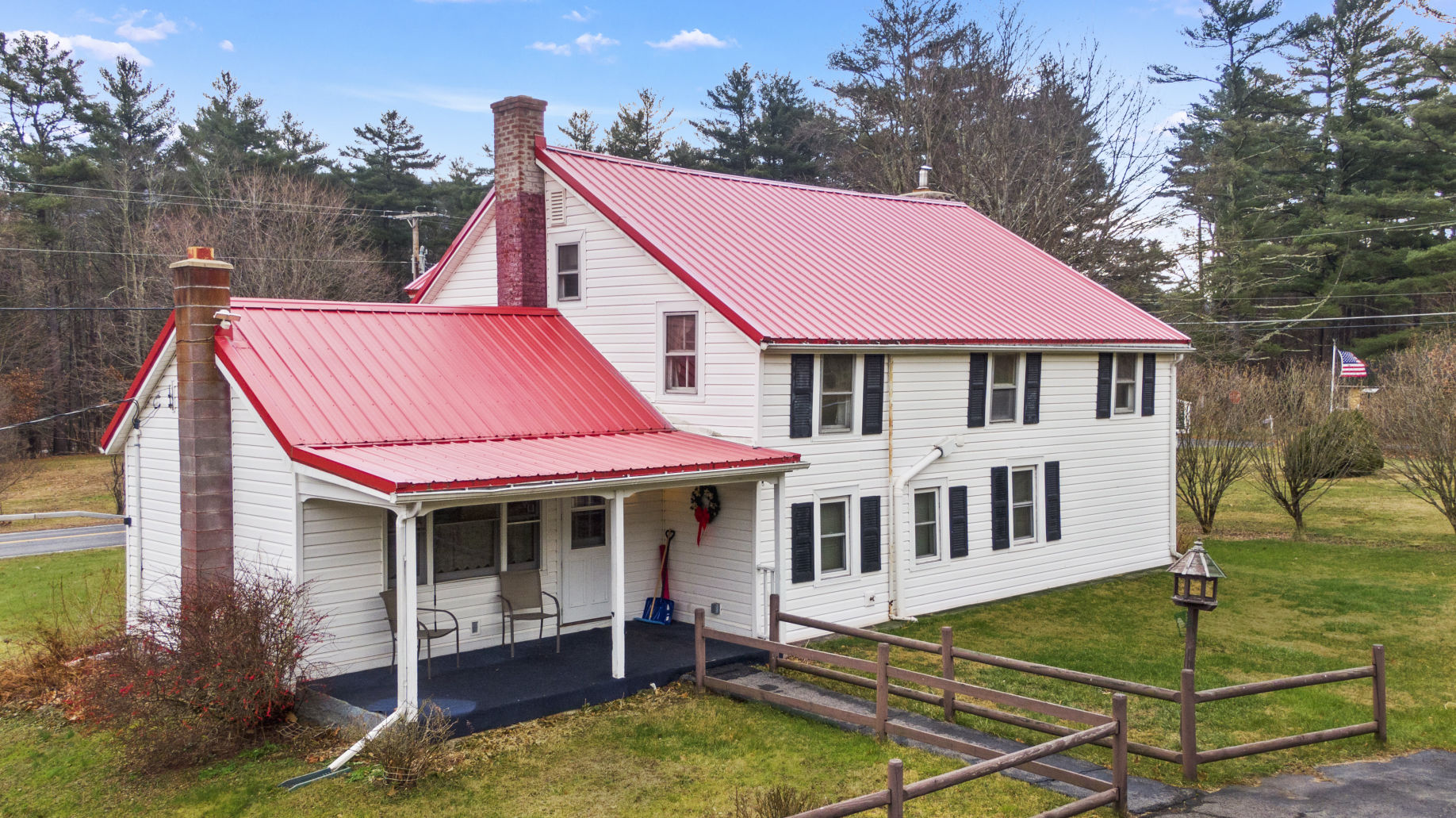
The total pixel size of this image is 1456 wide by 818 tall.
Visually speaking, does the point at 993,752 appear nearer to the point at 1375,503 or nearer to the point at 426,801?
the point at 426,801

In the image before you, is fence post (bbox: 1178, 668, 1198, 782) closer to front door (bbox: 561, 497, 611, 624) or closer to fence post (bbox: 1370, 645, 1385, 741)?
fence post (bbox: 1370, 645, 1385, 741)

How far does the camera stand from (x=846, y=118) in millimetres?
45500

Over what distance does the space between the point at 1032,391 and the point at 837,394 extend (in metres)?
4.67

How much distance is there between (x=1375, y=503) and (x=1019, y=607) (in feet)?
62.5

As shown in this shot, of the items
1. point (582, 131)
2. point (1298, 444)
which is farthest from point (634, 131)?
point (1298, 444)

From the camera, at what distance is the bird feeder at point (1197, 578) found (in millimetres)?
10289

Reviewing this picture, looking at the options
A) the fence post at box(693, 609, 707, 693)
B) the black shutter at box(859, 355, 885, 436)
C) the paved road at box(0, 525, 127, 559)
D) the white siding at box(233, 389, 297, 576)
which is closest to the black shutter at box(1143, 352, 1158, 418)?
the black shutter at box(859, 355, 885, 436)

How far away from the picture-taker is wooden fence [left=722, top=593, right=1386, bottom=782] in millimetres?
9859

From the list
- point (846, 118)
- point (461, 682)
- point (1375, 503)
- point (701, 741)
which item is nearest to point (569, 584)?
point (461, 682)

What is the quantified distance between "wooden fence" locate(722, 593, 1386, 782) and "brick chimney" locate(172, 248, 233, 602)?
22.2 ft

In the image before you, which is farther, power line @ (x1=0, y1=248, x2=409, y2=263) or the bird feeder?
power line @ (x1=0, y1=248, x2=409, y2=263)

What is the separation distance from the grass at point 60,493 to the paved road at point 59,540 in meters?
1.10

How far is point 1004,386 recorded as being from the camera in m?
18.3

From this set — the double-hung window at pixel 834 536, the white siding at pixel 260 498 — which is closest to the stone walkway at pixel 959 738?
the double-hung window at pixel 834 536
